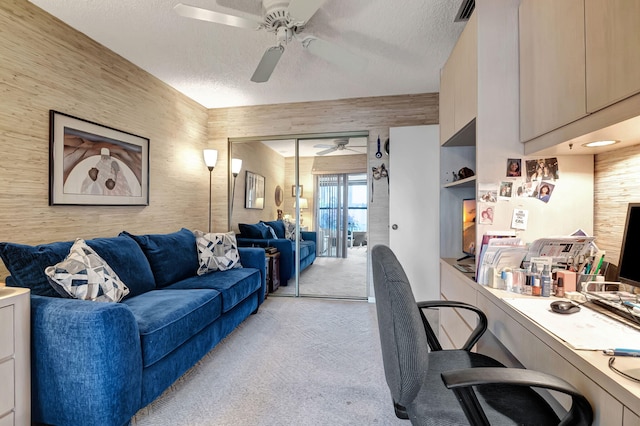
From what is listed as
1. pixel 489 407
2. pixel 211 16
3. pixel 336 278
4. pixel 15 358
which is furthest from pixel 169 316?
pixel 336 278

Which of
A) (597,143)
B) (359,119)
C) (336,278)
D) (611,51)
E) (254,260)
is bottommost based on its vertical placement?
(336,278)

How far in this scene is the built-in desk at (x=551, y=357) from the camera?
2.24ft

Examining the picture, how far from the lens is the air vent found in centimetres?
199

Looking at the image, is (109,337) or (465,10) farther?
(465,10)

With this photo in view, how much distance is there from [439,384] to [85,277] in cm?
197

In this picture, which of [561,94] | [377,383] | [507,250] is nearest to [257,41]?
[561,94]

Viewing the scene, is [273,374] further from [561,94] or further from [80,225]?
[561,94]

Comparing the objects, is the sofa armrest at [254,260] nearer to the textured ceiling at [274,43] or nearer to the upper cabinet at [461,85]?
→ the textured ceiling at [274,43]

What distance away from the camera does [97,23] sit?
2281 mm

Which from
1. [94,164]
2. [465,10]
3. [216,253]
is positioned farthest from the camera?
[216,253]

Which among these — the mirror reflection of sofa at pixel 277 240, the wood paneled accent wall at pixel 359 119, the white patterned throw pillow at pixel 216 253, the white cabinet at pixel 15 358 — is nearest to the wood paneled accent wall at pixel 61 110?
the white patterned throw pillow at pixel 216 253

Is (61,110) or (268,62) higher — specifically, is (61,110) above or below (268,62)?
below

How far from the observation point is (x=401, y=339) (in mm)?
957

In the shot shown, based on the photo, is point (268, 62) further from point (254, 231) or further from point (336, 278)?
point (336, 278)
